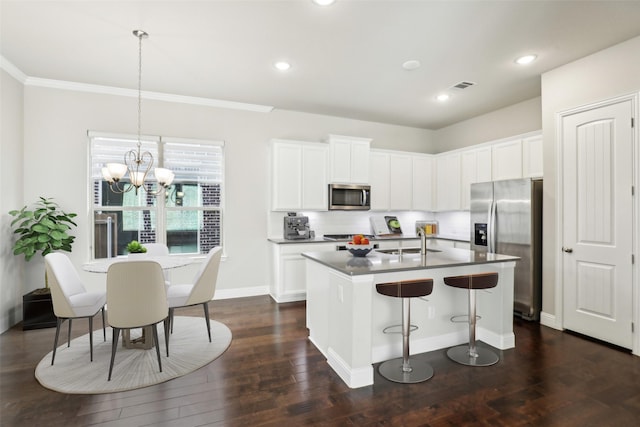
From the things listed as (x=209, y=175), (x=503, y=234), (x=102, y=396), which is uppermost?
(x=209, y=175)

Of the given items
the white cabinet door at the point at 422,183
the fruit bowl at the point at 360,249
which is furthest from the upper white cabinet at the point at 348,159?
the fruit bowl at the point at 360,249

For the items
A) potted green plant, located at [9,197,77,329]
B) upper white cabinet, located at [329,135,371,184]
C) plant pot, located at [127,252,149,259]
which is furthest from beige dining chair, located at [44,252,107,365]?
upper white cabinet, located at [329,135,371,184]

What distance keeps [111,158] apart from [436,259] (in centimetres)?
440

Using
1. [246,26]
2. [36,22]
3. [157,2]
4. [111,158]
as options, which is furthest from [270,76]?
[111,158]

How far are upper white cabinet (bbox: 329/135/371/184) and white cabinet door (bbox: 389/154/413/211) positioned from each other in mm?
600

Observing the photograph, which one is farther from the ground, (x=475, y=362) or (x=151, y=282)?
(x=151, y=282)

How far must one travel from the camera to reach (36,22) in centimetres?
283

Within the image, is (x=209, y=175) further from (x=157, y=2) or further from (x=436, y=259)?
(x=436, y=259)

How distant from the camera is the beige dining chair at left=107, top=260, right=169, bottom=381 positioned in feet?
8.27

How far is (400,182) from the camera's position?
19.3 feet

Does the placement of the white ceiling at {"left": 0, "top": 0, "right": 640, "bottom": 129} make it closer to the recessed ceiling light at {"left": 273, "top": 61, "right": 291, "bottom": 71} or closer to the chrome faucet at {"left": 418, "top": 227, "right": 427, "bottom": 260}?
the recessed ceiling light at {"left": 273, "top": 61, "right": 291, "bottom": 71}

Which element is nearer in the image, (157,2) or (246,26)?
(157,2)

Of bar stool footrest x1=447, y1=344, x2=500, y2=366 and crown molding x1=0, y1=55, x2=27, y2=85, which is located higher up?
crown molding x1=0, y1=55, x2=27, y2=85

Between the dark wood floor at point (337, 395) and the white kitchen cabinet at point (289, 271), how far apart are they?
1.60m
